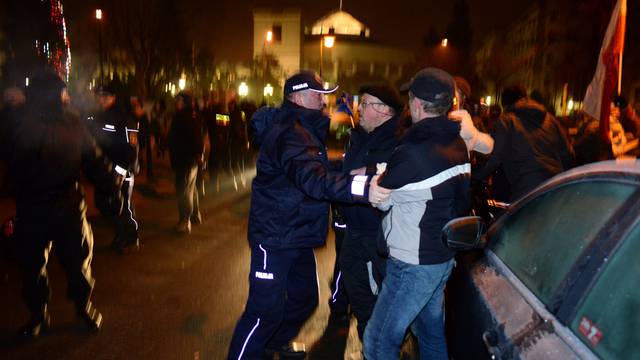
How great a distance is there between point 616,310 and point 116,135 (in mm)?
6067

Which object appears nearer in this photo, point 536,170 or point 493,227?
point 493,227

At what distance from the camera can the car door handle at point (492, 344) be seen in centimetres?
200

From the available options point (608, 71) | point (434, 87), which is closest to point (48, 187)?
point (434, 87)

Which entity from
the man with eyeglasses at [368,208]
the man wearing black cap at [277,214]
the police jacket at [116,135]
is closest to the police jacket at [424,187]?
the man wearing black cap at [277,214]

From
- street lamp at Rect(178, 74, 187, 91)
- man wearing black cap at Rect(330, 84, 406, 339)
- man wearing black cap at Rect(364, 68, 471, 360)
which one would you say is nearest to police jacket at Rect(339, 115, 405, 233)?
man wearing black cap at Rect(330, 84, 406, 339)

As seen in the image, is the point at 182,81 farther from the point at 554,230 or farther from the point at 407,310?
the point at 554,230

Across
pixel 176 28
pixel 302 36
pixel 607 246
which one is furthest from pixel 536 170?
pixel 302 36

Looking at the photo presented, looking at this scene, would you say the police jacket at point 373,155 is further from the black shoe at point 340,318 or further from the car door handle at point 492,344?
the car door handle at point 492,344

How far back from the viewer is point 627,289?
65.3 inches

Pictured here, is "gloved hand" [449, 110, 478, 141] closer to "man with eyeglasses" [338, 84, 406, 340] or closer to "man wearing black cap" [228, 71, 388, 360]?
"man with eyeglasses" [338, 84, 406, 340]

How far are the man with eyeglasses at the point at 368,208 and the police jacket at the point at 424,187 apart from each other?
3.28 feet

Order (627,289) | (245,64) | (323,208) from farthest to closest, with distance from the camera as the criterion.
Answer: (245,64)
(323,208)
(627,289)

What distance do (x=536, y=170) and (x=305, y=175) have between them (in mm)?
2927

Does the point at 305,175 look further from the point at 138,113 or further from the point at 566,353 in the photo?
the point at 138,113
